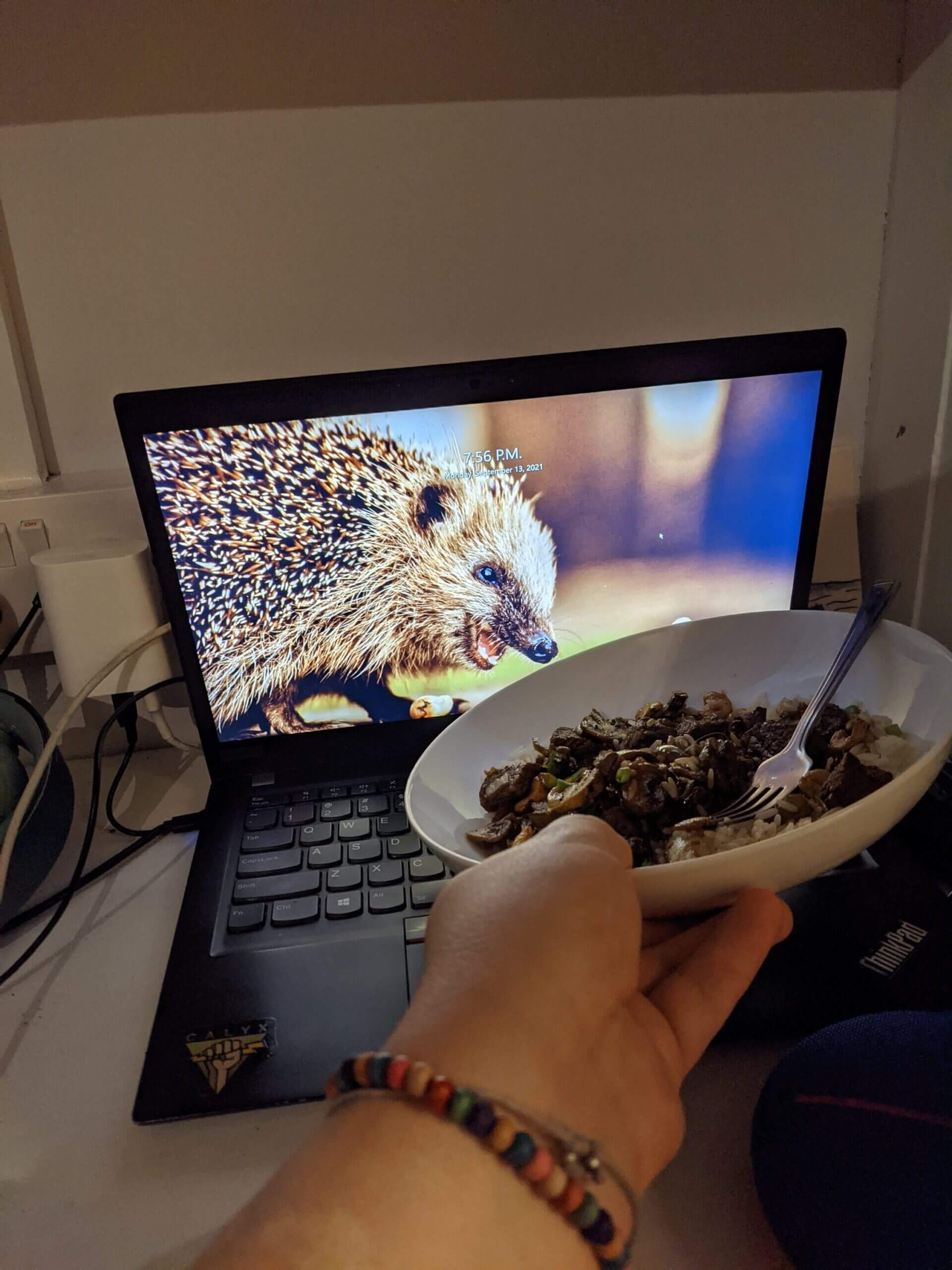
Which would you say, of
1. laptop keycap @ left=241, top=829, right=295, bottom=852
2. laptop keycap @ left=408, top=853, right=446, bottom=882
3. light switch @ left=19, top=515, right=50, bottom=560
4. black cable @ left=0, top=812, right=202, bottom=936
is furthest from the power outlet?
laptop keycap @ left=408, top=853, right=446, bottom=882

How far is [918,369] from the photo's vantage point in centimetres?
79

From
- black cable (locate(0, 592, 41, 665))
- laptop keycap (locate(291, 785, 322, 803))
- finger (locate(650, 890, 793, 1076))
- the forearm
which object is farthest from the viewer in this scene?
black cable (locate(0, 592, 41, 665))

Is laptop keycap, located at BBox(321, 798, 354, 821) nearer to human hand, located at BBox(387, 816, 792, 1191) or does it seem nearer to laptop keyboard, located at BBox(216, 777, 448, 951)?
laptop keyboard, located at BBox(216, 777, 448, 951)

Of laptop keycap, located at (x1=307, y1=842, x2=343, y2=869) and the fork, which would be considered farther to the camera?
laptop keycap, located at (x1=307, y1=842, x2=343, y2=869)

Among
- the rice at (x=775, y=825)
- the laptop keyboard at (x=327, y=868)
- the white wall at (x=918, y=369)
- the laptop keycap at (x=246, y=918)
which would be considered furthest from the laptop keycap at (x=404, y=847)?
the white wall at (x=918, y=369)

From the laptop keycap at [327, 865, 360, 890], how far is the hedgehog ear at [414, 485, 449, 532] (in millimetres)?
292

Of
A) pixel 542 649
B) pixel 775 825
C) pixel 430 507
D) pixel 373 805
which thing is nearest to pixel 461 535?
pixel 430 507

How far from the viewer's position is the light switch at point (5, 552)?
0.80 meters

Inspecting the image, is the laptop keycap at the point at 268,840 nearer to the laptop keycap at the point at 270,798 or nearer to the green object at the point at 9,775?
the laptop keycap at the point at 270,798

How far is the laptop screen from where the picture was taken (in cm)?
65

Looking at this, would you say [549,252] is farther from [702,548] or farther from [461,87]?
[702,548]

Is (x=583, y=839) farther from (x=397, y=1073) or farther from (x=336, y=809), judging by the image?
(x=336, y=809)

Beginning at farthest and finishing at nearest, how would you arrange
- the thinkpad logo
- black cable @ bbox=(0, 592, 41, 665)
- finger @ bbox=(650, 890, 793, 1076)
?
black cable @ bbox=(0, 592, 41, 665) < the thinkpad logo < finger @ bbox=(650, 890, 793, 1076)

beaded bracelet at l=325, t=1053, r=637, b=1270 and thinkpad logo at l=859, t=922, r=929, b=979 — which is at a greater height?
beaded bracelet at l=325, t=1053, r=637, b=1270
